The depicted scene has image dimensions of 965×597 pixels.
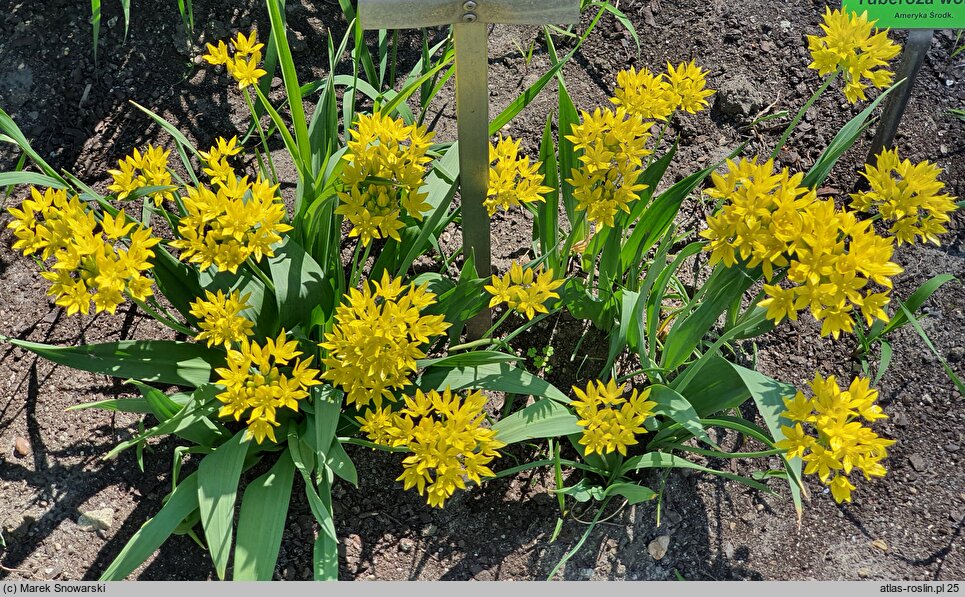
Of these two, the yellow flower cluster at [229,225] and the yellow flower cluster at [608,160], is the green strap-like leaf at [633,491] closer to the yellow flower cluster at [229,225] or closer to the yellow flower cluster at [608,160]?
the yellow flower cluster at [608,160]

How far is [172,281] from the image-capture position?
1951 mm

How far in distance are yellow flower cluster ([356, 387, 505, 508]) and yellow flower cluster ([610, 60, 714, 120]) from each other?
80 cm

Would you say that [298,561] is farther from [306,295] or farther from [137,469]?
[306,295]

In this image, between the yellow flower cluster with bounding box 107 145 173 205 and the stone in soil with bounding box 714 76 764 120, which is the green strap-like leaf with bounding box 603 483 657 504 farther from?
the stone in soil with bounding box 714 76 764 120

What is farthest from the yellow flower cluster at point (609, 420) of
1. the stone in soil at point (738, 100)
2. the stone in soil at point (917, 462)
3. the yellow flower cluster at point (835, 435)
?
the stone in soil at point (738, 100)

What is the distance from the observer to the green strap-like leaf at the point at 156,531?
1679 mm

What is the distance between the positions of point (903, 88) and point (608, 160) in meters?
1.34

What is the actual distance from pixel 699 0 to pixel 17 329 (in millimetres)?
2842

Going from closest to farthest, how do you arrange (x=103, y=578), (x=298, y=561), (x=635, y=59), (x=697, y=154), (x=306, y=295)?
1. (x=103, y=578)
2. (x=306, y=295)
3. (x=298, y=561)
4. (x=697, y=154)
5. (x=635, y=59)

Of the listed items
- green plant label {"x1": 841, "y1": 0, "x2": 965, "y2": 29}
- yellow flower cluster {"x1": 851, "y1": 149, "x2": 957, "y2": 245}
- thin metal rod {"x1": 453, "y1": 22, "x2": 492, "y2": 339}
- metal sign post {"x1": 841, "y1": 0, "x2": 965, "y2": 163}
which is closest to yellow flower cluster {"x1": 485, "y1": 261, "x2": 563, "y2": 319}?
thin metal rod {"x1": 453, "y1": 22, "x2": 492, "y2": 339}

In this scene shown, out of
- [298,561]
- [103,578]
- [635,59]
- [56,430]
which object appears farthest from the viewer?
[635,59]

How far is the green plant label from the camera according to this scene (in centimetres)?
212

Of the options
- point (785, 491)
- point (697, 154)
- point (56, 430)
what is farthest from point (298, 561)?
point (697, 154)

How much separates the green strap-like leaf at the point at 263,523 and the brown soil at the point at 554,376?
0.95ft
